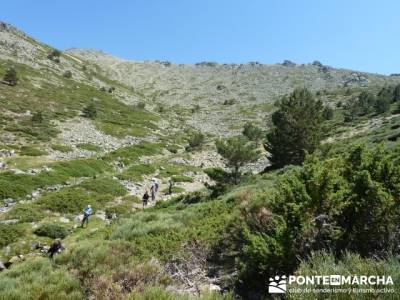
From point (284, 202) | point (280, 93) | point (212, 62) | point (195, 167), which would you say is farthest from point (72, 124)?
point (212, 62)

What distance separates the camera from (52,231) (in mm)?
18766

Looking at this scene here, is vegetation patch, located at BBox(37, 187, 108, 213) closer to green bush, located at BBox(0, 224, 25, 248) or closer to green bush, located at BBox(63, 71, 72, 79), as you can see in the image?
green bush, located at BBox(0, 224, 25, 248)

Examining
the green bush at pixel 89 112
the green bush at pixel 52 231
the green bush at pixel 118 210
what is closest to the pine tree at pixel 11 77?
the green bush at pixel 89 112

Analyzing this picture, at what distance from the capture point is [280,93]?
11462 centimetres

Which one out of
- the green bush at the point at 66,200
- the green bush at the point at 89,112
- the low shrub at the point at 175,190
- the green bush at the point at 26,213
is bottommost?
the green bush at the point at 26,213

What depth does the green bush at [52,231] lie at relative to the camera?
18.6 m

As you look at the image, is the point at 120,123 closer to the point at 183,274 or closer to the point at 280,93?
the point at 183,274

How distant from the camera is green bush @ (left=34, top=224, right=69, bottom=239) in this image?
1859 cm

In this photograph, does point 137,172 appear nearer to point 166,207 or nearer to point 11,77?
point 166,207

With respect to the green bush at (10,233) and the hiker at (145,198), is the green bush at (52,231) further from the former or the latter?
the hiker at (145,198)

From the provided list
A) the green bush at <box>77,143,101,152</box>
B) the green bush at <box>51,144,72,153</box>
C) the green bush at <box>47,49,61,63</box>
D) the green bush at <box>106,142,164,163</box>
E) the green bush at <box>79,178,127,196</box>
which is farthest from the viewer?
the green bush at <box>47,49,61,63</box>

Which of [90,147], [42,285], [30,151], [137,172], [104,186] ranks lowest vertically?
[42,285]

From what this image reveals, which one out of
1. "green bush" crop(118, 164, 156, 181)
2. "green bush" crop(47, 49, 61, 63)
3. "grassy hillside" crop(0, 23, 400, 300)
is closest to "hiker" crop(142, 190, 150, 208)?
"grassy hillside" crop(0, 23, 400, 300)

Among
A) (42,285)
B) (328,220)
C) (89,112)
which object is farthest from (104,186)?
(89,112)
